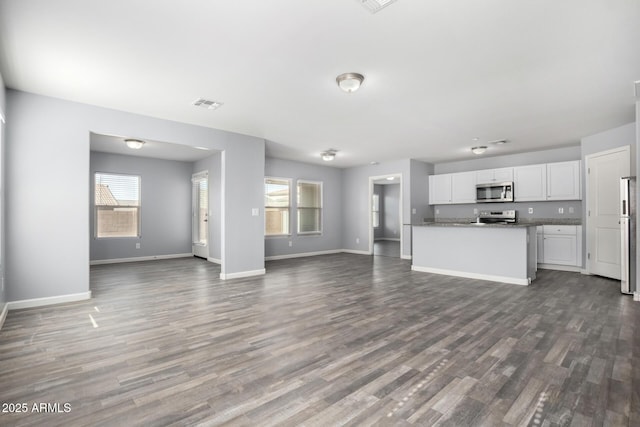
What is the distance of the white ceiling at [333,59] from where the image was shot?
7.54 feet

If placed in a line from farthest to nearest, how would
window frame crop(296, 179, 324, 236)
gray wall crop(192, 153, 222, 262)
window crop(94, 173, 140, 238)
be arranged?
window frame crop(296, 179, 324, 236) → window crop(94, 173, 140, 238) → gray wall crop(192, 153, 222, 262)

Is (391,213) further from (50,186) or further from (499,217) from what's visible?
(50,186)

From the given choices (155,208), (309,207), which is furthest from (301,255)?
(155,208)

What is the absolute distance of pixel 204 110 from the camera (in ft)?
14.5

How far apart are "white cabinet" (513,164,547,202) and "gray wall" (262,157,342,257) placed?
462cm

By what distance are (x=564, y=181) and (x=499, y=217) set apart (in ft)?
4.72

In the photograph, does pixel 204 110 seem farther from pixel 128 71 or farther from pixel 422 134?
pixel 422 134

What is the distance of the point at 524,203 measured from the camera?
7.14m

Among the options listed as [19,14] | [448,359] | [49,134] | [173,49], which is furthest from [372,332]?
[49,134]

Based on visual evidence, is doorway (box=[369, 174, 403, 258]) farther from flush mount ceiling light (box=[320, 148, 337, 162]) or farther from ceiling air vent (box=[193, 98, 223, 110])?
ceiling air vent (box=[193, 98, 223, 110])

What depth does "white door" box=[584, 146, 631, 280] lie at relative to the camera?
5.13m

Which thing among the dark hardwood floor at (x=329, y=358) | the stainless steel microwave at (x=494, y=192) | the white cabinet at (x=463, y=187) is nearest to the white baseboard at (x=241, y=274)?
the dark hardwood floor at (x=329, y=358)

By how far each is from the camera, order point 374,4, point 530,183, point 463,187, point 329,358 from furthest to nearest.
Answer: point 463,187 → point 530,183 → point 329,358 → point 374,4

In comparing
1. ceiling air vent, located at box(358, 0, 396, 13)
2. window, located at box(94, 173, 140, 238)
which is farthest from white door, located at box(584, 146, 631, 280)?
window, located at box(94, 173, 140, 238)
